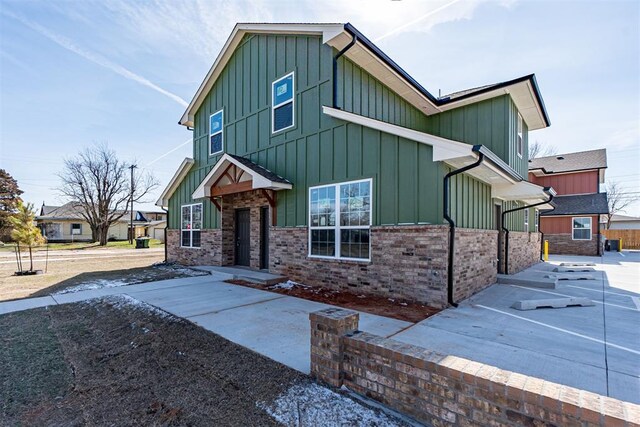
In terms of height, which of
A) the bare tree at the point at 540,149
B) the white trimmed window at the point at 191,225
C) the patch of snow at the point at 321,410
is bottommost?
the patch of snow at the point at 321,410

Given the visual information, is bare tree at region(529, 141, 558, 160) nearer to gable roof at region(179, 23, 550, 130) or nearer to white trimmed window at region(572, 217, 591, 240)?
white trimmed window at region(572, 217, 591, 240)

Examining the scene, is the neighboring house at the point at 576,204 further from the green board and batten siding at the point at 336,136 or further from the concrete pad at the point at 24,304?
the concrete pad at the point at 24,304

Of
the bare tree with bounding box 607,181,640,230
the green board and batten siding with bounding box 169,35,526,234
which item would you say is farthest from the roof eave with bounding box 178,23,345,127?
the bare tree with bounding box 607,181,640,230

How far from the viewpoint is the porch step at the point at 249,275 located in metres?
8.74

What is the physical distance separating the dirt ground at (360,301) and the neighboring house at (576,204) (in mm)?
17082

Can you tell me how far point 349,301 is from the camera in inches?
263

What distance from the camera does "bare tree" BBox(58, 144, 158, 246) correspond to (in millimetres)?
32688

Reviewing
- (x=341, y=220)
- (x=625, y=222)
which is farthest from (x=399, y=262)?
(x=625, y=222)

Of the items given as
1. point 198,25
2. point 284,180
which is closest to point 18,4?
point 198,25

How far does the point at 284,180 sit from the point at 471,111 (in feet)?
21.3

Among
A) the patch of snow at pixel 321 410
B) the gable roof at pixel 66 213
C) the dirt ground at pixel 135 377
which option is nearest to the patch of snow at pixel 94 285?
the dirt ground at pixel 135 377

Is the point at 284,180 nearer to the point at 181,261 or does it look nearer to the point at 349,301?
the point at 349,301

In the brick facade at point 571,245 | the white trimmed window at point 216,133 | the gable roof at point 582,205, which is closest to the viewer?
the white trimmed window at point 216,133

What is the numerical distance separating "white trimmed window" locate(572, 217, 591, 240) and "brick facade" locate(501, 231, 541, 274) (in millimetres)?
7135
